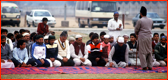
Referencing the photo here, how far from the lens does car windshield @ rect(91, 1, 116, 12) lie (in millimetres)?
22516

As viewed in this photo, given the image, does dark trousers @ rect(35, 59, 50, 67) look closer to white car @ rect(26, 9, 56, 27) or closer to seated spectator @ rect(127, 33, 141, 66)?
seated spectator @ rect(127, 33, 141, 66)

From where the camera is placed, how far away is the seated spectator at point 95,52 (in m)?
9.17

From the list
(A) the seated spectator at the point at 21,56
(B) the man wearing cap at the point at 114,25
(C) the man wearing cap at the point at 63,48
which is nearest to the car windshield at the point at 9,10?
(B) the man wearing cap at the point at 114,25

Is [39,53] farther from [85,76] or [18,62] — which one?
[85,76]

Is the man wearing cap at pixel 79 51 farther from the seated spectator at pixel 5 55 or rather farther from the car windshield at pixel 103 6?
the car windshield at pixel 103 6

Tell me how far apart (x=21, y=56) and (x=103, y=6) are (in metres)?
14.4

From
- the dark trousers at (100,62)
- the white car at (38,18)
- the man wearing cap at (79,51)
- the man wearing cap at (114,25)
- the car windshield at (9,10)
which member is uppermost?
the car windshield at (9,10)

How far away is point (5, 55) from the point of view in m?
8.75

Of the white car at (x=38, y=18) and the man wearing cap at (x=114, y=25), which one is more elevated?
the white car at (x=38, y=18)

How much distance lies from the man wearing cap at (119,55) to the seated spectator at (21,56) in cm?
221

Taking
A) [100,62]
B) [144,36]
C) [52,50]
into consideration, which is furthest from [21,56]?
[144,36]

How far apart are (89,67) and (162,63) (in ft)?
7.35

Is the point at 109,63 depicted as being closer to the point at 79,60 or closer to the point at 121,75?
A: the point at 79,60

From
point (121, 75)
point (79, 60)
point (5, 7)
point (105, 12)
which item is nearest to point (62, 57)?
point (79, 60)
